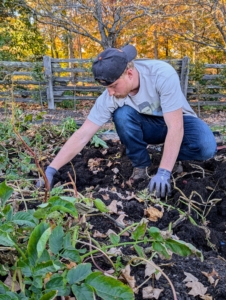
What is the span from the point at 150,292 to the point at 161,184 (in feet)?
3.60

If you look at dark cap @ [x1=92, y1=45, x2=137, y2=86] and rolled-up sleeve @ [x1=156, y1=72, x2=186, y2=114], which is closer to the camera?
dark cap @ [x1=92, y1=45, x2=137, y2=86]

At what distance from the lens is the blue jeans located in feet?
9.32

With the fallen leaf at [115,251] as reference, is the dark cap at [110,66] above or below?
above

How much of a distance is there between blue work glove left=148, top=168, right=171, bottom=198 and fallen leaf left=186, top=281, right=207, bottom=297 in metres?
0.98

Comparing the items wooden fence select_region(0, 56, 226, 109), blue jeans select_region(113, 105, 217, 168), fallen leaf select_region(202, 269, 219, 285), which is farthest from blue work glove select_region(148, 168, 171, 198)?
wooden fence select_region(0, 56, 226, 109)

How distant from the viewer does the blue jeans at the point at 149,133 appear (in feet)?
9.32

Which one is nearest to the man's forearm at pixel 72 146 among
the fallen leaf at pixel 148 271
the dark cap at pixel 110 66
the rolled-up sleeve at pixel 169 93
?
the dark cap at pixel 110 66

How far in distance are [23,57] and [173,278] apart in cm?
1476

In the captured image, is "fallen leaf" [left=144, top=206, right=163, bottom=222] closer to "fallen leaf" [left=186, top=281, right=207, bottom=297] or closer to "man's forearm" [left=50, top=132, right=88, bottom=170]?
"fallen leaf" [left=186, top=281, right=207, bottom=297]

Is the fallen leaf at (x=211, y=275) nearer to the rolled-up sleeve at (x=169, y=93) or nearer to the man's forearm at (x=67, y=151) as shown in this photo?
the rolled-up sleeve at (x=169, y=93)

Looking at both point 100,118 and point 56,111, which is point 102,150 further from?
point 56,111

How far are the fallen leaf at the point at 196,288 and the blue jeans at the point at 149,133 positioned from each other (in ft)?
5.18

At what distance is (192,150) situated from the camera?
9.50ft

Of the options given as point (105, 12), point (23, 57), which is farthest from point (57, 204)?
point (23, 57)
